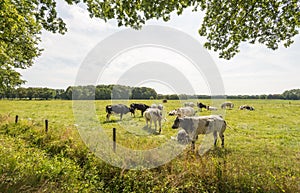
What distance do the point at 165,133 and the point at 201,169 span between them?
7.10m

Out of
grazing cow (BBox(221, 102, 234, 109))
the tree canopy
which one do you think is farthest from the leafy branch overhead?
grazing cow (BBox(221, 102, 234, 109))

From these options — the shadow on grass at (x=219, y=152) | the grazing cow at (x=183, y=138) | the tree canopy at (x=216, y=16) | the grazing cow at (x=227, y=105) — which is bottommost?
the shadow on grass at (x=219, y=152)

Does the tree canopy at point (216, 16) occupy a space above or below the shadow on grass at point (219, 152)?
above

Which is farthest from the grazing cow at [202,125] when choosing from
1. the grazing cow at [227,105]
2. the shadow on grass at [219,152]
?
the grazing cow at [227,105]

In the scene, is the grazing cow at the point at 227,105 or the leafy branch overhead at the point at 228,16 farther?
the grazing cow at the point at 227,105

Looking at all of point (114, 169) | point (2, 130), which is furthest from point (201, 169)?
point (2, 130)

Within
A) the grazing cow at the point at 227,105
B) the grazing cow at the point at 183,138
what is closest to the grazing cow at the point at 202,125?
the grazing cow at the point at 183,138

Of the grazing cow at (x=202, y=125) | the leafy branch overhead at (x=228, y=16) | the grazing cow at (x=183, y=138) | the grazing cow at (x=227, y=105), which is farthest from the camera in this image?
the grazing cow at (x=227, y=105)

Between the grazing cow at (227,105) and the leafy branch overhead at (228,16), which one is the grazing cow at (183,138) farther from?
the grazing cow at (227,105)

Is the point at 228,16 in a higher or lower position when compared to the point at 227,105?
higher

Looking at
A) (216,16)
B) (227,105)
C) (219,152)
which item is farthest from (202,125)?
(227,105)

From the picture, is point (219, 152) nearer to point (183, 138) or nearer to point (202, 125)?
point (202, 125)

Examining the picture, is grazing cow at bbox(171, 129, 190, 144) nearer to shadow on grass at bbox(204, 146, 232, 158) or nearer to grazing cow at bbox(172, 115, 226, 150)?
grazing cow at bbox(172, 115, 226, 150)

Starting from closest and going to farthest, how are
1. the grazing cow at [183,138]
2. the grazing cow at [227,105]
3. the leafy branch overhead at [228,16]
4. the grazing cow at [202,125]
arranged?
the leafy branch overhead at [228,16] → the grazing cow at [202,125] → the grazing cow at [183,138] → the grazing cow at [227,105]
